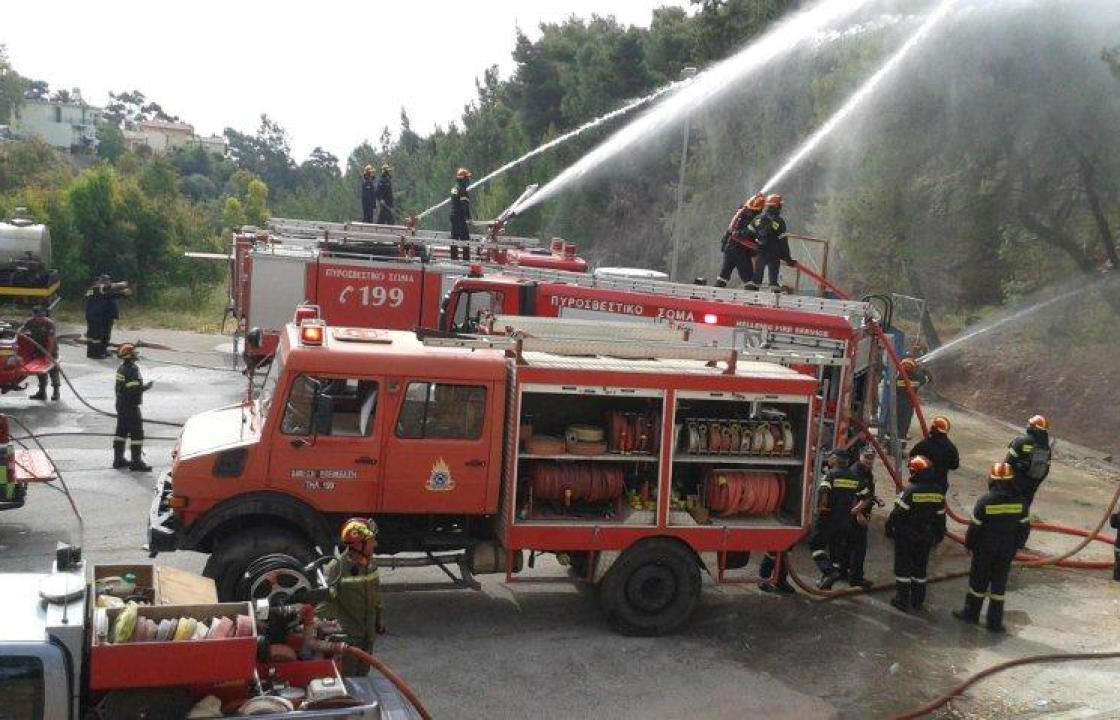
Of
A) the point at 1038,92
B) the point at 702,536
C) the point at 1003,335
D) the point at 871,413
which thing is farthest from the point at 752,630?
the point at 1003,335

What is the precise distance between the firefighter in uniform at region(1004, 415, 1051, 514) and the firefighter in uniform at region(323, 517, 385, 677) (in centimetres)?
766

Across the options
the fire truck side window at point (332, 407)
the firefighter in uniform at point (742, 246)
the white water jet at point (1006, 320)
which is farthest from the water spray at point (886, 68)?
the fire truck side window at point (332, 407)

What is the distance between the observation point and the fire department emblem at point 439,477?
8320 millimetres

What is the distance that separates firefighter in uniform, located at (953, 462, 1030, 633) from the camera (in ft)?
30.7

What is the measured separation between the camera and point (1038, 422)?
11734 mm

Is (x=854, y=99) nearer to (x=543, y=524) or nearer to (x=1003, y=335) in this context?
(x=1003, y=335)

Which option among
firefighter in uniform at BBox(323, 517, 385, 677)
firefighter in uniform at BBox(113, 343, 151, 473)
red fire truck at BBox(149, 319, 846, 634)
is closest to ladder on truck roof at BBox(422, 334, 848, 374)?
red fire truck at BBox(149, 319, 846, 634)

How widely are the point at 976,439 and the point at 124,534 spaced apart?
1430 cm

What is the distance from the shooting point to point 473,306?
49.6 feet

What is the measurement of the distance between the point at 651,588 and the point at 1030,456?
511cm

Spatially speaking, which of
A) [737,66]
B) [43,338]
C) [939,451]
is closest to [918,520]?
[939,451]

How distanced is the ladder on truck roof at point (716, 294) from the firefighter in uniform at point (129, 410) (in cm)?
525

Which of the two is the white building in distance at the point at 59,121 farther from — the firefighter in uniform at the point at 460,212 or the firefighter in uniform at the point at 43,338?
the firefighter in uniform at the point at 43,338

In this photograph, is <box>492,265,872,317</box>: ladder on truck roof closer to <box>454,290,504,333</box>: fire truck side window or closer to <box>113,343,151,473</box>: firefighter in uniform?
<box>454,290,504,333</box>: fire truck side window
